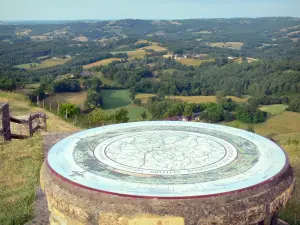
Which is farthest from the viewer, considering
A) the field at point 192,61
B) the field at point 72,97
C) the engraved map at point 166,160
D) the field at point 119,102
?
the field at point 192,61

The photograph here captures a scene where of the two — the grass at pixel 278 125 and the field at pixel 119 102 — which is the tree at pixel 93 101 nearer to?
the field at pixel 119 102

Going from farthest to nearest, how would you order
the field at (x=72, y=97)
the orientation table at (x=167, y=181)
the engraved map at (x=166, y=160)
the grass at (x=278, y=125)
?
the field at (x=72, y=97) < the grass at (x=278, y=125) < the engraved map at (x=166, y=160) < the orientation table at (x=167, y=181)

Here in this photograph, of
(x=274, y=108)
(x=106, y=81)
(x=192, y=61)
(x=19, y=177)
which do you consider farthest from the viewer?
(x=192, y=61)

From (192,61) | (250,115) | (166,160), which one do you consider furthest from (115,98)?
(192,61)

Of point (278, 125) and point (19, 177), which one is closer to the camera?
point (19, 177)

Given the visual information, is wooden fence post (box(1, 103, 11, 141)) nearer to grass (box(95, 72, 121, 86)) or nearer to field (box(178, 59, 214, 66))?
grass (box(95, 72, 121, 86))

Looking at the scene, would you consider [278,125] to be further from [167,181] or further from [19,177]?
[167,181]

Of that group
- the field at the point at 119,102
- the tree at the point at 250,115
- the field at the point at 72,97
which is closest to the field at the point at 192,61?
the field at the point at 119,102

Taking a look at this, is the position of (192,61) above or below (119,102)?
above
